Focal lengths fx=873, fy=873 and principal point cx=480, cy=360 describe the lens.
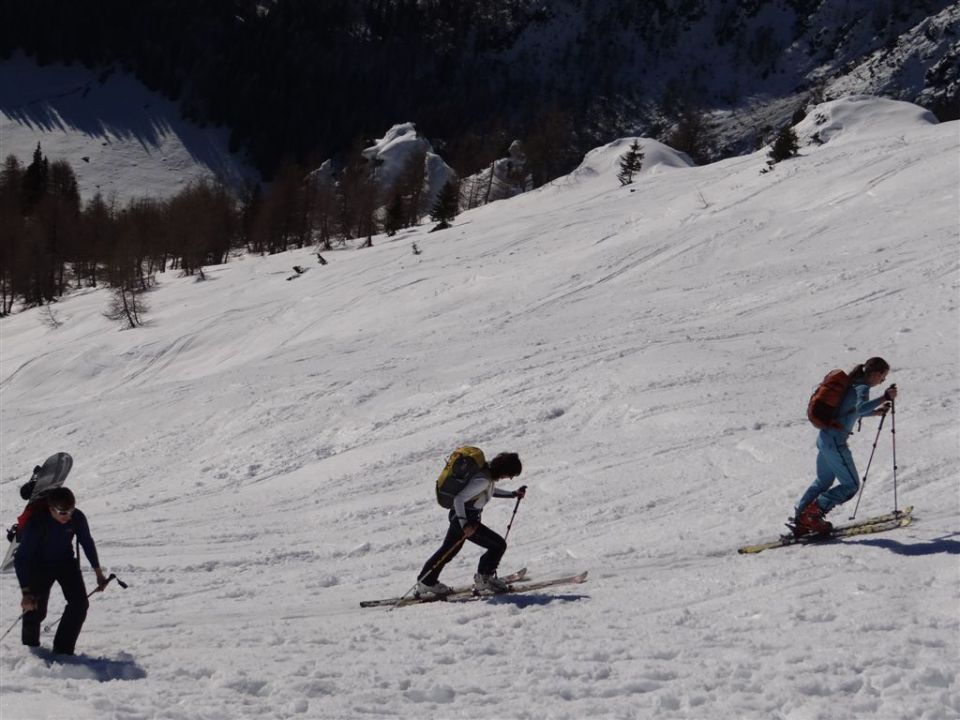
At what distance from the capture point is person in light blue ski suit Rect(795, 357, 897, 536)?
8.60 meters

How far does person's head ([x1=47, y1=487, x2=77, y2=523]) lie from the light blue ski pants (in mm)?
7002

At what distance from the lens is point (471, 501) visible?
27.6ft

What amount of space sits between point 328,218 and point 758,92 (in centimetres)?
7966

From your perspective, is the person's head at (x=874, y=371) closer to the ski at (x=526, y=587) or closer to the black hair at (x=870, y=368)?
the black hair at (x=870, y=368)

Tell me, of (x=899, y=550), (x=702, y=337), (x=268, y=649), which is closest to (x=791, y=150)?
(x=702, y=337)

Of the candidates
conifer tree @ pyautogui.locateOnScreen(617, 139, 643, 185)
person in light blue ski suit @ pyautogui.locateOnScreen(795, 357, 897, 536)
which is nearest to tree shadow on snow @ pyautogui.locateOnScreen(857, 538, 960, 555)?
person in light blue ski suit @ pyautogui.locateOnScreen(795, 357, 897, 536)

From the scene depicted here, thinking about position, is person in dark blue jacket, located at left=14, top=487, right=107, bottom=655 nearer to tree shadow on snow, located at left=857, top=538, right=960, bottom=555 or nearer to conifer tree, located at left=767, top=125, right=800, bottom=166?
tree shadow on snow, located at left=857, top=538, right=960, bottom=555

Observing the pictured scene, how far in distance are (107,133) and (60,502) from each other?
372 feet

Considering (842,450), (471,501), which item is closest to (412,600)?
(471,501)

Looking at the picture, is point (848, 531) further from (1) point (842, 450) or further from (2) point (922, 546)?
(1) point (842, 450)

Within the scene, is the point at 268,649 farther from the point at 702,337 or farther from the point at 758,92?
the point at 758,92

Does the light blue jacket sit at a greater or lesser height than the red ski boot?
greater

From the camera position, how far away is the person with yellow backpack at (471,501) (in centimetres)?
832

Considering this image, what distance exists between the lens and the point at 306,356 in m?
23.7
